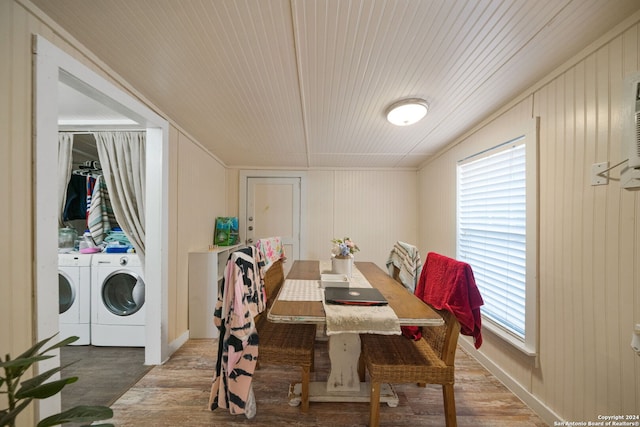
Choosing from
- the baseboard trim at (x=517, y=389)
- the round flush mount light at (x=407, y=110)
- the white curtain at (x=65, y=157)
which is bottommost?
the baseboard trim at (x=517, y=389)

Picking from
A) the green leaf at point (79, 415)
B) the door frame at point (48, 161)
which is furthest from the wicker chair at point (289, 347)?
the door frame at point (48, 161)

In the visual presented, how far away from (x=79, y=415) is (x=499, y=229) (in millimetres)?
2539

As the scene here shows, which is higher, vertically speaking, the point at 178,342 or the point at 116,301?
the point at 116,301

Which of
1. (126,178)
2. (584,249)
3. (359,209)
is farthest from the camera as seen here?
(359,209)

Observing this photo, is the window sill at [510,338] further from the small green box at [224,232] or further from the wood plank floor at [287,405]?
the small green box at [224,232]

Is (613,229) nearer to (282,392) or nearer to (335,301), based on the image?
(335,301)

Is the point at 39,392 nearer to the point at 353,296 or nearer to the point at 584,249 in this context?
the point at 353,296

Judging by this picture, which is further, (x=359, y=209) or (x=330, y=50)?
(x=359, y=209)

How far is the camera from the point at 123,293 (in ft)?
7.24

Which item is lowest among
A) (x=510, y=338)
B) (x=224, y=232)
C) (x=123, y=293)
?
(x=510, y=338)

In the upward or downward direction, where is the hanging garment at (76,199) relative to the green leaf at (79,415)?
upward

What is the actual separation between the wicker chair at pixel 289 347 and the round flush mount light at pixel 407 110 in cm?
174

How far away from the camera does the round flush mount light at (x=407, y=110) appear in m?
1.70

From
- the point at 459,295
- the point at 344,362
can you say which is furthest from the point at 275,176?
the point at 459,295
